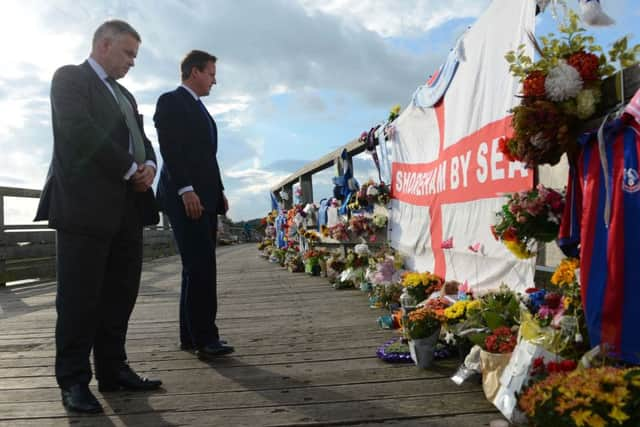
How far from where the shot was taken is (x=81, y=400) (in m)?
2.46

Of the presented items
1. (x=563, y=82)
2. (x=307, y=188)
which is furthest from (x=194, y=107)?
(x=307, y=188)

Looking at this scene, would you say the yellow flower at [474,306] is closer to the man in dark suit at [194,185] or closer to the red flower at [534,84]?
the red flower at [534,84]

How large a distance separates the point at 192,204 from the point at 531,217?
1.90 metres

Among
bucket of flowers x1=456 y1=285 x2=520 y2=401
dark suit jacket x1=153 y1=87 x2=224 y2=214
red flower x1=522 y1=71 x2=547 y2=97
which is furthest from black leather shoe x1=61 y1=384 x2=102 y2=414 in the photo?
red flower x1=522 y1=71 x2=547 y2=97

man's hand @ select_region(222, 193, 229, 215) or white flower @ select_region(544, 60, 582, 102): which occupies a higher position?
white flower @ select_region(544, 60, 582, 102)

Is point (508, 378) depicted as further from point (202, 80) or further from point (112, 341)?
point (202, 80)

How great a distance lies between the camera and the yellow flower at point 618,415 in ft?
5.10

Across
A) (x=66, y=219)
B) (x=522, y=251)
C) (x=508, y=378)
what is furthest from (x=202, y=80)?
(x=508, y=378)

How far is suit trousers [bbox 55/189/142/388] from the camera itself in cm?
250

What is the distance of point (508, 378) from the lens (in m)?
2.14

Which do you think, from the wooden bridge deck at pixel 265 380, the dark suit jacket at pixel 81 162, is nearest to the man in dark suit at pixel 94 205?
the dark suit jacket at pixel 81 162

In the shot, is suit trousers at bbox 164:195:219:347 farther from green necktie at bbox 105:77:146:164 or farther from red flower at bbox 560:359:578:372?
red flower at bbox 560:359:578:372

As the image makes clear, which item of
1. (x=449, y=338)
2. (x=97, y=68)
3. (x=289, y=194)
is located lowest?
(x=449, y=338)

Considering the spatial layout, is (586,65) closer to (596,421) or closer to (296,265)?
(596,421)
